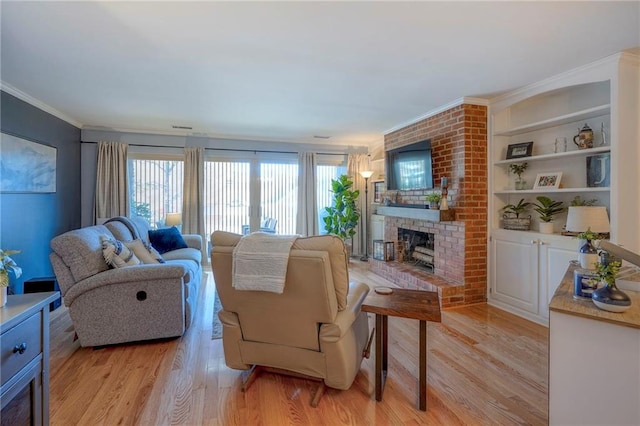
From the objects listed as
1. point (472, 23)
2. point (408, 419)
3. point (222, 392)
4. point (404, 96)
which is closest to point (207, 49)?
point (472, 23)

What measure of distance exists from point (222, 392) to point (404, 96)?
3.20 m

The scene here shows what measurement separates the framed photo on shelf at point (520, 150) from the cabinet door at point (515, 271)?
865 mm

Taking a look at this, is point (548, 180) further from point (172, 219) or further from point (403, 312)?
point (172, 219)

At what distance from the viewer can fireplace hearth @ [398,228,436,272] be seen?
4.33 metres

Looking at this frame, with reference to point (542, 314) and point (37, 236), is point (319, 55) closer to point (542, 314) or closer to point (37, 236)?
point (542, 314)

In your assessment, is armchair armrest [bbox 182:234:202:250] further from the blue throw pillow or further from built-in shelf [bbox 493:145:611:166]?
built-in shelf [bbox 493:145:611:166]

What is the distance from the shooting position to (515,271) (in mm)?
3297

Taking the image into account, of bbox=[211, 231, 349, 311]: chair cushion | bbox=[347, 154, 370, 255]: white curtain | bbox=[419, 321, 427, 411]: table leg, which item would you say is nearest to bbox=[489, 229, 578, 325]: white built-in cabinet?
bbox=[419, 321, 427, 411]: table leg

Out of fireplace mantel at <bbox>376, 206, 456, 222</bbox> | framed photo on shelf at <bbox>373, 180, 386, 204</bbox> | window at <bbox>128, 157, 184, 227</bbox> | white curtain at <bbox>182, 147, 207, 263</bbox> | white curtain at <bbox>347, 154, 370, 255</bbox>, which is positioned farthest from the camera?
white curtain at <bbox>347, 154, 370, 255</bbox>

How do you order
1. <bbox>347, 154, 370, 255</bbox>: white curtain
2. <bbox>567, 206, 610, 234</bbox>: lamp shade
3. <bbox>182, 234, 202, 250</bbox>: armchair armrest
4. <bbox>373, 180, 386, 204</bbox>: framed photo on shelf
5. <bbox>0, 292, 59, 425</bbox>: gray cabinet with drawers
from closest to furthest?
<bbox>0, 292, 59, 425</bbox>: gray cabinet with drawers
<bbox>567, 206, 610, 234</bbox>: lamp shade
<bbox>182, 234, 202, 250</bbox>: armchair armrest
<bbox>373, 180, 386, 204</bbox>: framed photo on shelf
<bbox>347, 154, 370, 255</bbox>: white curtain

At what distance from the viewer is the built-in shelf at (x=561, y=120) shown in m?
2.61

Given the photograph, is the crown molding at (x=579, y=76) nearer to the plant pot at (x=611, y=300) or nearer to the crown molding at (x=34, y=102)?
the plant pot at (x=611, y=300)

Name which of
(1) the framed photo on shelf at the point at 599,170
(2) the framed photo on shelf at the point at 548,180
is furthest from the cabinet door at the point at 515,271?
(1) the framed photo on shelf at the point at 599,170

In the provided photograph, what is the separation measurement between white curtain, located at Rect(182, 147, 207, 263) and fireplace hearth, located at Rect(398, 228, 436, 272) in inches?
133
